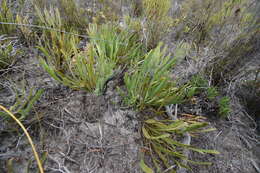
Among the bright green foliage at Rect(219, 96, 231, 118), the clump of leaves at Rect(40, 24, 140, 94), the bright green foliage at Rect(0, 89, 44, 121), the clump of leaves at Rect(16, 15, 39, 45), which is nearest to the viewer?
the bright green foliage at Rect(0, 89, 44, 121)

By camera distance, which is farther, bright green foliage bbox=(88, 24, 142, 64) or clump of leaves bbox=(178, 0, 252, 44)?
clump of leaves bbox=(178, 0, 252, 44)

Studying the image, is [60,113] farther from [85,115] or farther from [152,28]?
[152,28]

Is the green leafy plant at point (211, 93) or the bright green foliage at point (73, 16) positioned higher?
the bright green foliage at point (73, 16)

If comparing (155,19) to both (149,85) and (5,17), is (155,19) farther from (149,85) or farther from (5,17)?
(5,17)

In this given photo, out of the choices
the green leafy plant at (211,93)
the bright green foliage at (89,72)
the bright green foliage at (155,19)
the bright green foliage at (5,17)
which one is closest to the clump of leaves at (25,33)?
the bright green foliage at (5,17)

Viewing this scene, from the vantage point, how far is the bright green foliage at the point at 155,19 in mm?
1406

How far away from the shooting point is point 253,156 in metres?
0.95

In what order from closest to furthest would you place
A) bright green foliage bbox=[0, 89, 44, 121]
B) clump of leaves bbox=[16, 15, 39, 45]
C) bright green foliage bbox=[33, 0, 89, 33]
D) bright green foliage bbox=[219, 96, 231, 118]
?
bright green foliage bbox=[0, 89, 44, 121] → bright green foliage bbox=[219, 96, 231, 118] → clump of leaves bbox=[16, 15, 39, 45] → bright green foliage bbox=[33, 0, 89, 33]

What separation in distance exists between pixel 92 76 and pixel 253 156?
4.06ft

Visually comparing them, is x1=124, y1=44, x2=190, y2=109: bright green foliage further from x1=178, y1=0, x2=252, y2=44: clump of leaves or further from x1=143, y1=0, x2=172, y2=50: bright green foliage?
x1=178, y1=0, x2=252, y2=44: clump of leaves

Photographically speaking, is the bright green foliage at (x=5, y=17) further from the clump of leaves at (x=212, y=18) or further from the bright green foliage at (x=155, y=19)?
the clump of leaves at (x=212, y=18)

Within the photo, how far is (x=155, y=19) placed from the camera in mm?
1453

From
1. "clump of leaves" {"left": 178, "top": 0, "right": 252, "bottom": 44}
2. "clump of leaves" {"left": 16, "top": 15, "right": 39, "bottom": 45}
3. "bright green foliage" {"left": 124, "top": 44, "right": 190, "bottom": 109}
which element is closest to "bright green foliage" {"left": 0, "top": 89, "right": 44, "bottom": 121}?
"bright green foliage" {"left": 124, "top": 44, "right": 190, "bottom": 109}

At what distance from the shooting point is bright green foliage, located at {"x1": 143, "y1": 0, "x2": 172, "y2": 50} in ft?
4.61
